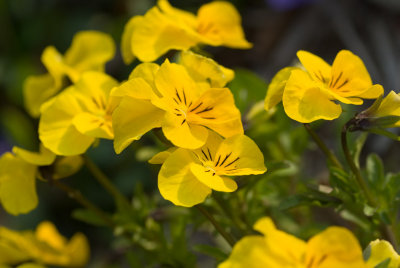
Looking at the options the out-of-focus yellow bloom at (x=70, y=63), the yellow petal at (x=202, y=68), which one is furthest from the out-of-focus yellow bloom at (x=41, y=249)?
the yellow petal at (x=202, y=68)

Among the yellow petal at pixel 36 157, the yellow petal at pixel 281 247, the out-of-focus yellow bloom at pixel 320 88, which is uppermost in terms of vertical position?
the out-of-focus yellow bloom at pixel 320 88

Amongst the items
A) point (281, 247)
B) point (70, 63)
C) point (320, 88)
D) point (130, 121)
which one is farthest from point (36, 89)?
point (281, 247)

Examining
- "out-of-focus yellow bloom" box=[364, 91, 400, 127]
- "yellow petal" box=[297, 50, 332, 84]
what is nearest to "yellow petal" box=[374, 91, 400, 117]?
"out-of-focus yellow bloom" box=[364, 91, 400, 127]

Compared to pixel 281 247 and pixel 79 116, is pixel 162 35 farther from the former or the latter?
pixel 281 247

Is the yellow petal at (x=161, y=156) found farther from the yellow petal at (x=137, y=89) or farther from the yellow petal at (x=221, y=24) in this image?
the yellow petal at (x=221, y=24)

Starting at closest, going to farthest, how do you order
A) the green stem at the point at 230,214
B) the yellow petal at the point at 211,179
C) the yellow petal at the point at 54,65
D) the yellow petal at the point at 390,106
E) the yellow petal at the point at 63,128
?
the yellow petal at the point at 211,179 < the yellow petal at the point at 390,106 < the yellow petal at the point at 63,128 < the green stem at the point at 230,214 < the yellow petal at the point at 54,65

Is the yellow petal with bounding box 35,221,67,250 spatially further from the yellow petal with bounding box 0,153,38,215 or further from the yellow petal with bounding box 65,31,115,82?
the yellow petal with bounding box 65,31,115,82

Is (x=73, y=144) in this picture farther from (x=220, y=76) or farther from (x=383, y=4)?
(x=383, y=4)
